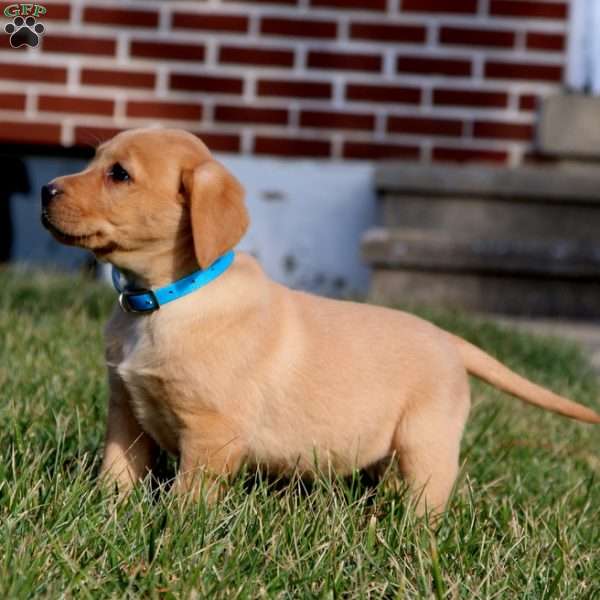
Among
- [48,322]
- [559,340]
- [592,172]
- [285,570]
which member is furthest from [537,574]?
[592,172]

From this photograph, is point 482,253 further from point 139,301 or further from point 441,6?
point 139,301

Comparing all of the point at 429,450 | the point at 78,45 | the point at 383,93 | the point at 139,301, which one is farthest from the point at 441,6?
the point at 139,301

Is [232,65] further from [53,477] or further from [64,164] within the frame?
[53,477]

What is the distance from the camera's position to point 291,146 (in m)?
6.23

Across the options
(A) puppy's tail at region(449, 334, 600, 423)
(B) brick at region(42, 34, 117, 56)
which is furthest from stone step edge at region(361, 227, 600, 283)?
(A) puppy's tail at region(449, 334, 600, 423)

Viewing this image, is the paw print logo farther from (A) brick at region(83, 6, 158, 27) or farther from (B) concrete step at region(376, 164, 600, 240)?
(B) concrete step at region(376, 164, 600, 240)

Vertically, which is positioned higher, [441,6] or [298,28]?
[441,6]

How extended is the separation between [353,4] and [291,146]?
2.94 ft

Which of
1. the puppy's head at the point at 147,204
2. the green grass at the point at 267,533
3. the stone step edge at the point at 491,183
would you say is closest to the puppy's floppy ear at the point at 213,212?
the puppy's head at the point at 147,204

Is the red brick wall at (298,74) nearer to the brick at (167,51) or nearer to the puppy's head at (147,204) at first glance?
the brick at (167,51)

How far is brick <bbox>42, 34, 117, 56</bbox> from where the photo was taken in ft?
20.2

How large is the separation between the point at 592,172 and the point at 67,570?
4.87 metres

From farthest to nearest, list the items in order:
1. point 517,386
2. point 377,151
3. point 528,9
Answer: point 377,151, point 528,9, point 517,386

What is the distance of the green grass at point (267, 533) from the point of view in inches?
74.1
